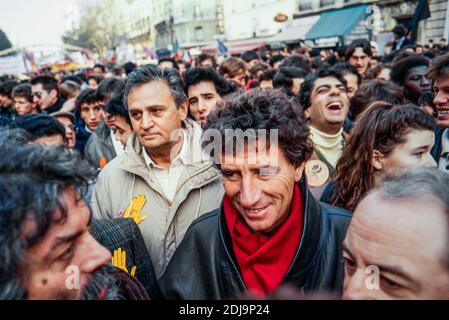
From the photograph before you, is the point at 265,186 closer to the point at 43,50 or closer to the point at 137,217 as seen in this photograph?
the point at 137,217

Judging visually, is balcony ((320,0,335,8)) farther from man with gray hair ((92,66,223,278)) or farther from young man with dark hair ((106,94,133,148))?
man with gray hair ((92,66,223,278))

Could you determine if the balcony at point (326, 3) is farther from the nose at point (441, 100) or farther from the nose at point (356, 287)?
the nose at point (356, 287)

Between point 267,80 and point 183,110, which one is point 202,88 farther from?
point 267,80

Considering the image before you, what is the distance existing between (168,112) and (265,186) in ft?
3.92

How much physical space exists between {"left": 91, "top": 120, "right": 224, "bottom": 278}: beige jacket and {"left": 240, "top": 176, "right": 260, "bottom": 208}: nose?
0.59m

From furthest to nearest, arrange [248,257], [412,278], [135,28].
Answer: [135,28], [248,257], [412,278]

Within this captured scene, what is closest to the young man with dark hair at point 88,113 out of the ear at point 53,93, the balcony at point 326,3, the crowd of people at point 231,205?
the ear at point 53,93

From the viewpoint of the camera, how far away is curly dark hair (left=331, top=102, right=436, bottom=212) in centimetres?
230

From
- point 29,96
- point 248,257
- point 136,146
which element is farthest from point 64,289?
point 29,96

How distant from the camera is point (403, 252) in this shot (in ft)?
3.43

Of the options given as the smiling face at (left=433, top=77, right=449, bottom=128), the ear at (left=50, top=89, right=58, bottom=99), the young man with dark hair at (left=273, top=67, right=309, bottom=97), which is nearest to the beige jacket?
the smiling face at (left=433, top=77, right=449, bottom=128)

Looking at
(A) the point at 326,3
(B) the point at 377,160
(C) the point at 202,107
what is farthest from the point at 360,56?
(A) the point at 326,3

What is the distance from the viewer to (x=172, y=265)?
179cm

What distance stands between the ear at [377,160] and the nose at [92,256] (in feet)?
5.54
